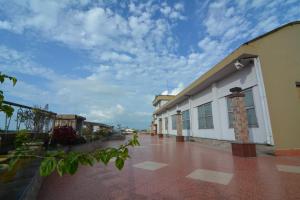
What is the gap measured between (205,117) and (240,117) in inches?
188

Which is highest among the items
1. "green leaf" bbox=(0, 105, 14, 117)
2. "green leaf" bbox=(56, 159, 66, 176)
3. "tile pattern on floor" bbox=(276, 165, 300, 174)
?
"green leaf" bbox=(0, 105, 14, 117)

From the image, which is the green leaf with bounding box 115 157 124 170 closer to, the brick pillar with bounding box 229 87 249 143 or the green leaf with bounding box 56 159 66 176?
the green leaf with bounding box 56 159 66 176

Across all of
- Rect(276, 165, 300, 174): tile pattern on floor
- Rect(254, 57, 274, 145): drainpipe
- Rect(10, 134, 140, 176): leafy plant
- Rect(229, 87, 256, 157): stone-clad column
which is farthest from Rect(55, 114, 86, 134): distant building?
Rect(10, 134, 140, 176): leafy plant

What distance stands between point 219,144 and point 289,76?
4531 mm

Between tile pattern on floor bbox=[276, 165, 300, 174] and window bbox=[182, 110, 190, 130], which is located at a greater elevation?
window bbox=[182, 110, 190, 130]

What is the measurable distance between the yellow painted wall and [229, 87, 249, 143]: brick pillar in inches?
33.5

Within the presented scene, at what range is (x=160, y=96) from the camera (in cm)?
2911

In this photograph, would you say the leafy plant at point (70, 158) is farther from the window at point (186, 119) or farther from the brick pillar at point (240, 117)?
the window at point (186, 119)

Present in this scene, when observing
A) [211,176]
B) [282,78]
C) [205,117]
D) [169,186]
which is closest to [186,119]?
[205,117]

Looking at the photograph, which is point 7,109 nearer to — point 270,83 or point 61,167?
point 61,167

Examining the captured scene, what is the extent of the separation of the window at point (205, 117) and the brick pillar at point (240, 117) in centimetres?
386

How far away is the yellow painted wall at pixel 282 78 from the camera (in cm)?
611

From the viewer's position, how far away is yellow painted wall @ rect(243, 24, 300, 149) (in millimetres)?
6109

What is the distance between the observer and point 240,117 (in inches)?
256
